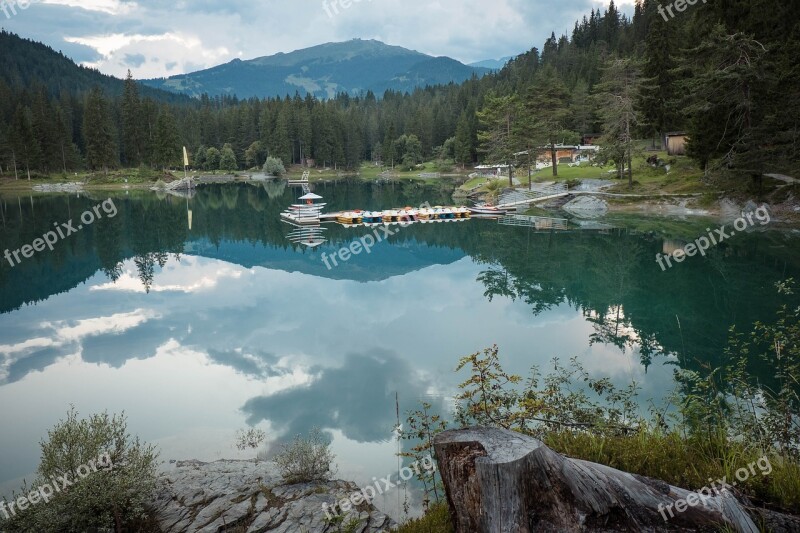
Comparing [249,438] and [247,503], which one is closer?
[247,503]

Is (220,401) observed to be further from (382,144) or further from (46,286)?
(382,144)

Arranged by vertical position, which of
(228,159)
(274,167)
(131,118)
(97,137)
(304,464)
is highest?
(131,118)

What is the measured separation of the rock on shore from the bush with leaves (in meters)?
0.55

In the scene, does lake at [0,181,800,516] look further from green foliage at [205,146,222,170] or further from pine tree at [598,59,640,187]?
green foliage at [205,146,222,170]

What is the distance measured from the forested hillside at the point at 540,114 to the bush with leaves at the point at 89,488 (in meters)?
37.6

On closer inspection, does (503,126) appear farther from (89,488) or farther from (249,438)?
(89,488)

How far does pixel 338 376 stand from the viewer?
15609mm

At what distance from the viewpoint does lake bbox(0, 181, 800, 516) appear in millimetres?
13297

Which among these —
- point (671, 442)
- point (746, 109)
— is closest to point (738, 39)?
point (746, 109)

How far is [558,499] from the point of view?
3.88 m

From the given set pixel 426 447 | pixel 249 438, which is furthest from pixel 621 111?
pixel 426 447

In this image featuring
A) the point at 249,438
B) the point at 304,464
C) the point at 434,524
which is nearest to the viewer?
the point at 434,524

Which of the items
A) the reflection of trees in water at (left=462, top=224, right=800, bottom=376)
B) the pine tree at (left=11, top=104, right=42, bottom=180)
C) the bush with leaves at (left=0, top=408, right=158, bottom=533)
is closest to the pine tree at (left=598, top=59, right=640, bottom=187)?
the reflection of trees in water at (left=462, top=224, right=800, bottom=376)

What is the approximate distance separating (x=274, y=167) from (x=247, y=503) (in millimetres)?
102082
